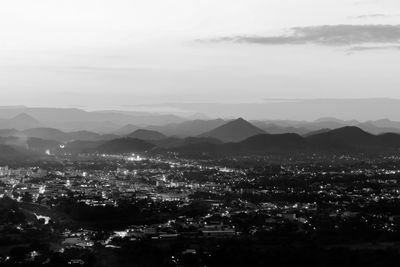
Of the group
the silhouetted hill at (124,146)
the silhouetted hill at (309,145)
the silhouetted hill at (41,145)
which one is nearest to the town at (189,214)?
the silhouetted hill at (309,145)

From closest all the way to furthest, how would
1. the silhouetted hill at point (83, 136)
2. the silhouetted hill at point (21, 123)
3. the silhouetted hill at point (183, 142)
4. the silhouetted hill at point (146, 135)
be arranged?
1. the silhouetted hill at point (183, 142)
2. the silhouetted hill at point (146, 135)
3. the silhouetted hill at point (83, 136)
4. the silhouetted hill at point (21, 123)

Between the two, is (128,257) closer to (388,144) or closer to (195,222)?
(195,222)

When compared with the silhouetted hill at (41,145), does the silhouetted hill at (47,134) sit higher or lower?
higher

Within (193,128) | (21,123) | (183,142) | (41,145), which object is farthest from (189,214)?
(21,123)

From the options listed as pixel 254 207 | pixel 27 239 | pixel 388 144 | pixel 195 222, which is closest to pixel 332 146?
pixel 388 144

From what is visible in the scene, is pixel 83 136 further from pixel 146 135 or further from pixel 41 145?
pixel 41 145

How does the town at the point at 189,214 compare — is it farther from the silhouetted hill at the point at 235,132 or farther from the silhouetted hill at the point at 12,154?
the silhouetted hill at the point at 235,132
